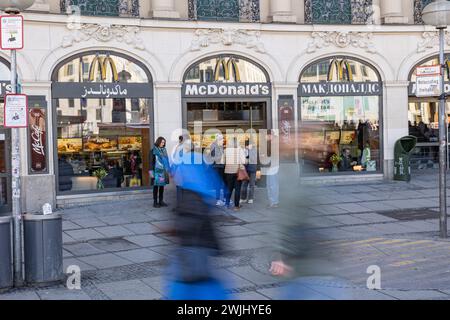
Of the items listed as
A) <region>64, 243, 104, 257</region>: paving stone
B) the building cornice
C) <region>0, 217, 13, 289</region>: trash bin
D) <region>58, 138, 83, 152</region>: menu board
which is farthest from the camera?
<region>58, 138, 83, 152</region>: menu board

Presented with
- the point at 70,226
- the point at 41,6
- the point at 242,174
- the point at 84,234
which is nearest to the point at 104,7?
the point at 41,6

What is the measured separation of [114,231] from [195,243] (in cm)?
661

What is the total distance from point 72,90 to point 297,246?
37.1ft

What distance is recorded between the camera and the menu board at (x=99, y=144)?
1593 cm

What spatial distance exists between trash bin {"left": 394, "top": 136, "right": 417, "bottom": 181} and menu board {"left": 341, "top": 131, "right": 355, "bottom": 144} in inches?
50.7

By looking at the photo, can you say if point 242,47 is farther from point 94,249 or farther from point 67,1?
point 94,249

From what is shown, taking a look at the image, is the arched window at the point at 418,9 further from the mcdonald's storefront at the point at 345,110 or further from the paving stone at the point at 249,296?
the paving stone at the point at 249,296

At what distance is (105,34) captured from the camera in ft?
51.2

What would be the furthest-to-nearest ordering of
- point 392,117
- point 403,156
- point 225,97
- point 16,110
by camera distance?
1. point 392,117
2. point 403,156
3. point 225,97
4. point 16,110

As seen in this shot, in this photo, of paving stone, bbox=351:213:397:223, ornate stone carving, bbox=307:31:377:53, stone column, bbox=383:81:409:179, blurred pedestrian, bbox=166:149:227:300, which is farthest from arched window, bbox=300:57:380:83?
blurred pedestrian, bbox=166:149:227:300

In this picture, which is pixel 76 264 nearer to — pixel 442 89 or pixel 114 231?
pixel 114 231

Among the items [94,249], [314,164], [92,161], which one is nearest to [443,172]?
[314,164]

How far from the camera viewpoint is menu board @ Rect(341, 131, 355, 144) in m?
18.7

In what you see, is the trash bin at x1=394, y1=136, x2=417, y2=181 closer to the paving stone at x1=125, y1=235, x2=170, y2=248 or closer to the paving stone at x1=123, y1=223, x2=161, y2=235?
the paving stone at x1=123, y1=223, x2=161, y2=235
